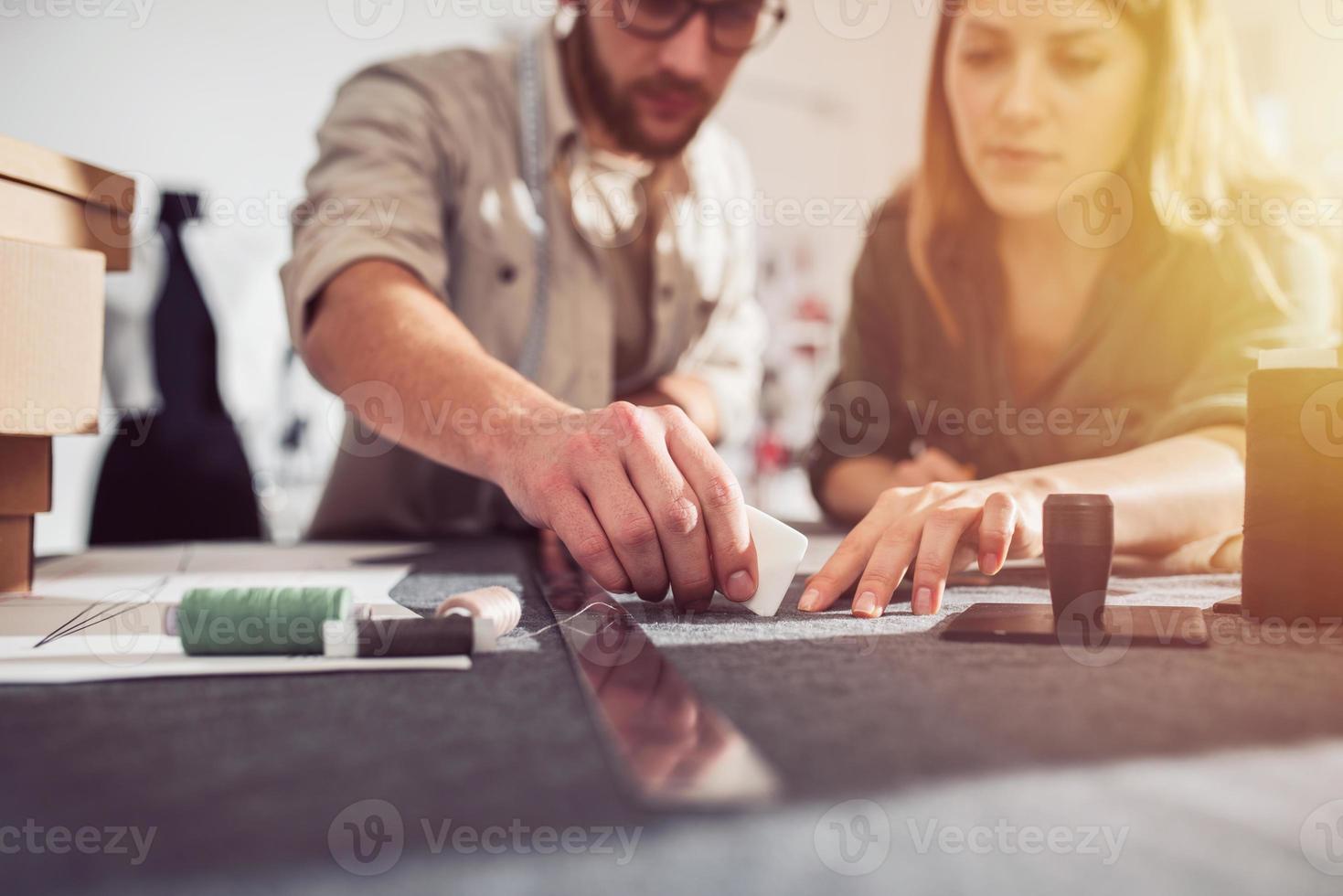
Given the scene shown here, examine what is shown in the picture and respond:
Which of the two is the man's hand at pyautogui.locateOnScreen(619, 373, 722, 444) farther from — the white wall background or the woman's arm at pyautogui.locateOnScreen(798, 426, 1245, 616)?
the white wall background

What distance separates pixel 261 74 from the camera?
3.55m

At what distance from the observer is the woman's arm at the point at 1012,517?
728mm

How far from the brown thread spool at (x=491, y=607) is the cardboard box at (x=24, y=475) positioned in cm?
45

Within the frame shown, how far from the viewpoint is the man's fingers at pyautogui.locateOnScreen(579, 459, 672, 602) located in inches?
26.8

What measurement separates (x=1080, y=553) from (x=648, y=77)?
1196 mm

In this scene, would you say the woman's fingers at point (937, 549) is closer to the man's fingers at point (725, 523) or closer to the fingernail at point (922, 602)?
the fingernail at point (922, 602)

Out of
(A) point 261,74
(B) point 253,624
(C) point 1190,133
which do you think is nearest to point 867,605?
(B) point 253,624

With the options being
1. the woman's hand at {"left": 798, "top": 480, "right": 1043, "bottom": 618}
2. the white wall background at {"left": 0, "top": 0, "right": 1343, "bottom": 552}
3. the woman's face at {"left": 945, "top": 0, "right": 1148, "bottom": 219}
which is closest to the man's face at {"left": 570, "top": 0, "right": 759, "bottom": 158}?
the woman's face at {"left": 945, "top": 0, "right": 1148, "bottom": 219}

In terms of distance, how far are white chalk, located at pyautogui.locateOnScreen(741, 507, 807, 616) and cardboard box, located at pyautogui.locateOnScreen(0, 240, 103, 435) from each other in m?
0.60

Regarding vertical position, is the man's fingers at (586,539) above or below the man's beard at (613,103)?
below

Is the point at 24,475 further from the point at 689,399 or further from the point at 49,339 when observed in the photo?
the point at 689,399

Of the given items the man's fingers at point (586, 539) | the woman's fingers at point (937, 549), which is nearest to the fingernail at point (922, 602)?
the woman's fingers at point (937, 549)

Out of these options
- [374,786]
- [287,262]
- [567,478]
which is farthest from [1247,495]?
[287,262]

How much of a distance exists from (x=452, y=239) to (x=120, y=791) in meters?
1.27
